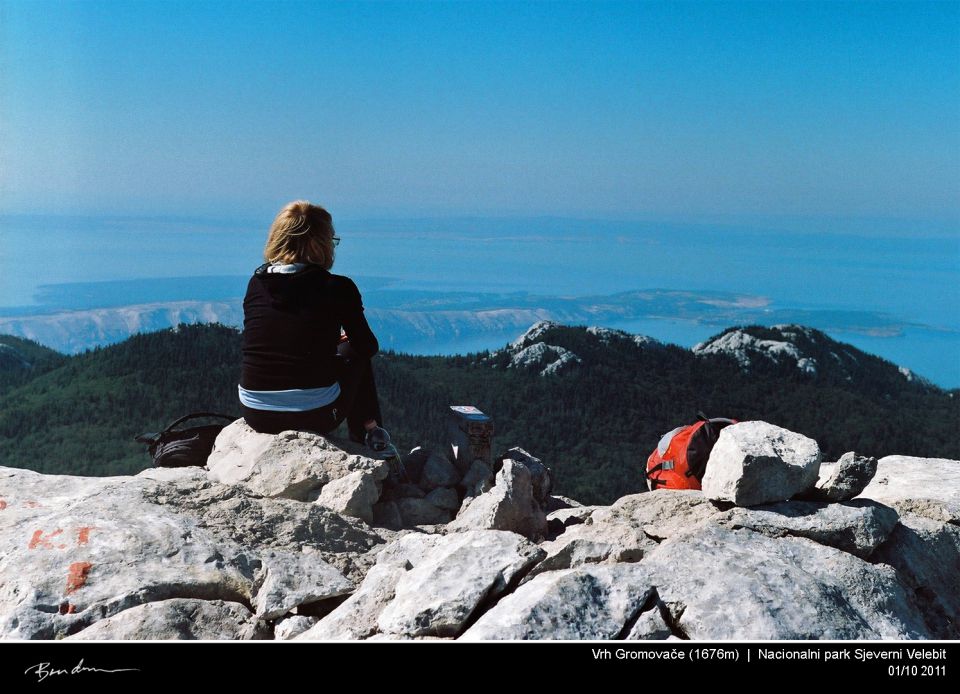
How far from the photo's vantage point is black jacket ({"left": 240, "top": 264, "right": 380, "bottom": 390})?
932 centimetres

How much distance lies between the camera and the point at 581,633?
574cm

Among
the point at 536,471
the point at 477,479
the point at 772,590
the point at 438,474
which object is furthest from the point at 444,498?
the point at 772,590

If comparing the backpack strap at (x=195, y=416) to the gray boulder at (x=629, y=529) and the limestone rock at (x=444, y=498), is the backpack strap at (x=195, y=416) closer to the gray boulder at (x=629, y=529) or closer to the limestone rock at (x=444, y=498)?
A: the limestone rock at (x=444, y=498)

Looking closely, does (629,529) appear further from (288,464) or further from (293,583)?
(288,464)

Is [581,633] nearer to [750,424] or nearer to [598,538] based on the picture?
[598,538]

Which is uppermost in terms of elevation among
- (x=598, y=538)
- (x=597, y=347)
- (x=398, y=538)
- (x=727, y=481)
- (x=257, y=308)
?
(x=257, y=308)

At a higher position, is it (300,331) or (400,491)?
(300,331)

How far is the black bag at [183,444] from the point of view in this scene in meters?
10.5

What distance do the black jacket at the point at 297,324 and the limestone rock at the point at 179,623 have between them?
3.12 m

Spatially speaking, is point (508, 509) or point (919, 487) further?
point (919, 487)

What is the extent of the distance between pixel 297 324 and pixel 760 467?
16.4 ft

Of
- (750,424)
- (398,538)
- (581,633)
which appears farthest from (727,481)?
(398,538)

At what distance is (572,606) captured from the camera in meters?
5.93

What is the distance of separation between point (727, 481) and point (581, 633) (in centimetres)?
254
